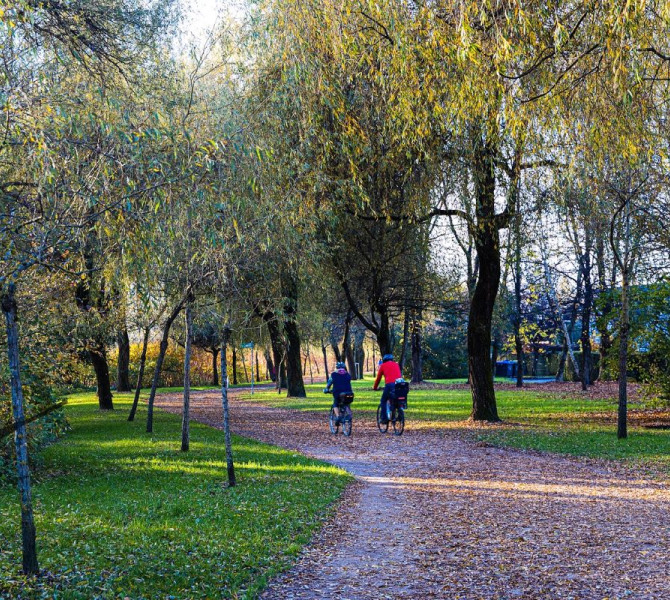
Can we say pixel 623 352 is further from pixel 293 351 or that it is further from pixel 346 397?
pixel 293 351

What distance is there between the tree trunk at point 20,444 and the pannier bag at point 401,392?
436 inches

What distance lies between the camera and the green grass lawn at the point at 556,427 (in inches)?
495

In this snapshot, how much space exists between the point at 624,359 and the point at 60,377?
11.0 meters

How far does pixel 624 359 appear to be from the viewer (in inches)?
539

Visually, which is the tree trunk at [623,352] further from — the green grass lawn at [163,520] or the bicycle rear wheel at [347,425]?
the green grass lawn at [163,520]

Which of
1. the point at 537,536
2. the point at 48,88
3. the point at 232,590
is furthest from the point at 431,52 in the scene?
the point at 232,590

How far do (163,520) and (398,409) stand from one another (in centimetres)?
947

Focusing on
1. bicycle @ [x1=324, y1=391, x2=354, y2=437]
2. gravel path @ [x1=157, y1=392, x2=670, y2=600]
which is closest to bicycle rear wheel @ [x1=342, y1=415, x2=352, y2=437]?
bicycle @ [x1=324, y1=391, x2=354, y2=437]

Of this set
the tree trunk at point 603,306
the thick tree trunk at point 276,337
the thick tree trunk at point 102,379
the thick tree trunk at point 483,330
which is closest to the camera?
the thick tree trunk at point 483,330

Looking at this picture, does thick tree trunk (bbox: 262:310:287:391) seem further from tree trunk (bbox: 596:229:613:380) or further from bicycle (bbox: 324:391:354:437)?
tree trunk (bbox: 596:229:613:380)

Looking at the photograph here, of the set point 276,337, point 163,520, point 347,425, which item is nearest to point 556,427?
point 347,425

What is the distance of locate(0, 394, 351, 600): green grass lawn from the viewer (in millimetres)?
5246

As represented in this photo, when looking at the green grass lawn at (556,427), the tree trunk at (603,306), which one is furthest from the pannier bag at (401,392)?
the tree trunk at (603,306)

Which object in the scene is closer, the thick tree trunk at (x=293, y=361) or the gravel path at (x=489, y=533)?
the gravel path at (x=489, y=533)
